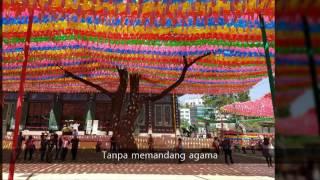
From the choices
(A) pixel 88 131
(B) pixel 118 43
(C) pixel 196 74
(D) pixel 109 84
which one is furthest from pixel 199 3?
(A) pixel 88 131

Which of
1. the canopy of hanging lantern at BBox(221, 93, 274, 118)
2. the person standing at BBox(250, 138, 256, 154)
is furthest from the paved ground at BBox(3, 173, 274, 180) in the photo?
the canopy of hanging lantern at BBox(221, 93, 274, 118)

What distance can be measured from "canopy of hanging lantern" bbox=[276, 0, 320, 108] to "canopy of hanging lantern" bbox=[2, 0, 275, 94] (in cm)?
468

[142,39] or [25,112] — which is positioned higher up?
[142,39]

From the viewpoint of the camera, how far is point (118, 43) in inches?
338

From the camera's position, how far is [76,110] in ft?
85.3

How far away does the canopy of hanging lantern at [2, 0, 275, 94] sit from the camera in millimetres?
5984

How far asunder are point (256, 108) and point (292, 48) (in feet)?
67.0

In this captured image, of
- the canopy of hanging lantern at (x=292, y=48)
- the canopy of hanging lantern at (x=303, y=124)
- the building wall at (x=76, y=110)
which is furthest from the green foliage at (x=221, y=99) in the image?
the canopy of hanging lantern at (x=303, y=124)

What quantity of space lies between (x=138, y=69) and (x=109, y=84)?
14.7 feet

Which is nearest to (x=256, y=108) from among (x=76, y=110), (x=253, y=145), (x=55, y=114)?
(x=253, y=145)

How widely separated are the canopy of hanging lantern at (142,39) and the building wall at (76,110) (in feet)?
36.2

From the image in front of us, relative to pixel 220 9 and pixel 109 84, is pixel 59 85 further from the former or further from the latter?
pixel 220 9

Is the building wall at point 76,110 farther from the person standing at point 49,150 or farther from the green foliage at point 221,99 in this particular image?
the green foliage at point 221,99

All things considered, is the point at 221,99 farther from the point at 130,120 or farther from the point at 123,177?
the point at 123,177
